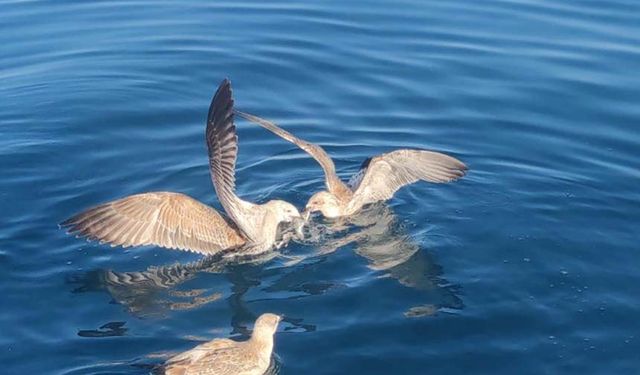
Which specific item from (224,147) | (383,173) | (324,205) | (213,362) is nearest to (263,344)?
(213,362)

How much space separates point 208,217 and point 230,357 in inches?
118

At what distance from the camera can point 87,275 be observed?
40.5ft

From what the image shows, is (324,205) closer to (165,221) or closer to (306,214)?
(306,214)

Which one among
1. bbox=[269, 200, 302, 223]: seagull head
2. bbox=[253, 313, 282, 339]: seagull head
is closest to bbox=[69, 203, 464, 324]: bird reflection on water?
bbox=[269, 200, 302, 223]: seagull head

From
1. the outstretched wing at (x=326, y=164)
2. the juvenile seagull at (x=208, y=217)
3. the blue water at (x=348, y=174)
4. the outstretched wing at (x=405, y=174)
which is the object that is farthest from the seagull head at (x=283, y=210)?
the outstretched wing at (x=405, y=174)

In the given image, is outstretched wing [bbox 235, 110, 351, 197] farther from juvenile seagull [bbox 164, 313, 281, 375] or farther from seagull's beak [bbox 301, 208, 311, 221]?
juvenile seagull [bbox 164, 313, 281, 375]

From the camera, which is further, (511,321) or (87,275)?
(87,275)

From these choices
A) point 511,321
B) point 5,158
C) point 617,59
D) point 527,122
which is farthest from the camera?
point 617,59

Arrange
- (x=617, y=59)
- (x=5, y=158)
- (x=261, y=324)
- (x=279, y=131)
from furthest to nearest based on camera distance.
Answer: (x=617, y=59)
(x=5, y=158)
(x=279, y=131)
(x=261, y=324)

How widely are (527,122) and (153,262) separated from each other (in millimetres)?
6365

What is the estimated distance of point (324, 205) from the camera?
537 inches

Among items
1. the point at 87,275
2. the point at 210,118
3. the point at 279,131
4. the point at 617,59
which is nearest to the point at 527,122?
the point at 617,59

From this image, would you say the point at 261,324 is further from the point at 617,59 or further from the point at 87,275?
the point at 617,59

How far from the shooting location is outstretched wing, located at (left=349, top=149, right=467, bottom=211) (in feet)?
45.9
